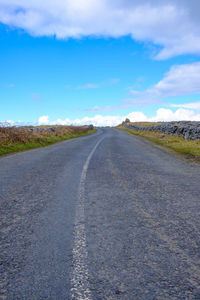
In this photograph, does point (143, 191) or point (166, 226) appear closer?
point (166, 226)

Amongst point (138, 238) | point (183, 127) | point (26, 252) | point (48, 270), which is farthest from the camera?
point (183, 127)

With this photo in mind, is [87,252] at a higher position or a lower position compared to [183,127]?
lower

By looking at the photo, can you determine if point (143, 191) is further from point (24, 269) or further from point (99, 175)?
point (24, 269)

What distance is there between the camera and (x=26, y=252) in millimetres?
2844

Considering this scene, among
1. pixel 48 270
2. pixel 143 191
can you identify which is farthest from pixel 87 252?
pixel 143 191

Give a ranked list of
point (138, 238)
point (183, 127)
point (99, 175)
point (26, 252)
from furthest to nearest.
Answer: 1. point (183, 127)
2. point (99, 175)
3. point (138, 238)
4. point (26, 252)

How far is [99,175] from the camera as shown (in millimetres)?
7242

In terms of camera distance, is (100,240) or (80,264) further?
(100,240)

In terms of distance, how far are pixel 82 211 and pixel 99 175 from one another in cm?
302

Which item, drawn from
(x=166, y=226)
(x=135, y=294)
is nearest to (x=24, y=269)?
(x=135, y=294)

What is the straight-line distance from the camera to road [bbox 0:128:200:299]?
225 centimetres

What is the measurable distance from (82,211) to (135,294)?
7.31 feet

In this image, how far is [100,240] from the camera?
Answer: 10.4 ft

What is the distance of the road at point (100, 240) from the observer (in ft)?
7.37
